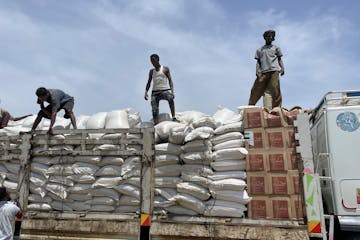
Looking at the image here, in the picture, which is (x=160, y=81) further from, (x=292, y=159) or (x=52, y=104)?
(x=292, y=159)

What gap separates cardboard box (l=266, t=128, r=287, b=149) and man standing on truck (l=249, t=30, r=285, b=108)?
5.58 ft

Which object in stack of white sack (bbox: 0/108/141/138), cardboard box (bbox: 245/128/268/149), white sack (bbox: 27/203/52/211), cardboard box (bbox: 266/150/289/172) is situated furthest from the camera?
stack of white sack (bbox: 0/108/141/138)

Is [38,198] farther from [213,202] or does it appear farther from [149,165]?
[213,202]

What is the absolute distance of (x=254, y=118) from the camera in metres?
3.71

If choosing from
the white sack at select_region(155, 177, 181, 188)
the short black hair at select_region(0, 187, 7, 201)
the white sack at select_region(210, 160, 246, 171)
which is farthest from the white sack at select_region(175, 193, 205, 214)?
the short black hair at select_region(0, 187, 7, 201)

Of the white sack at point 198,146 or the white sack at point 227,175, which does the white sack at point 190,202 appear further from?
the white sack at point 198,146

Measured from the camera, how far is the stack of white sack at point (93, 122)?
14.7 feet

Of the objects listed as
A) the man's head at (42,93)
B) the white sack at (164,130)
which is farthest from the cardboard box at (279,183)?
the man's head at (42,93)

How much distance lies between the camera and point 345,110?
368cm

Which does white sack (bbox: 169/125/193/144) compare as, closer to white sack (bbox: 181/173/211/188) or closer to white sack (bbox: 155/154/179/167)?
white sack (bbox: 155/154/179/167)

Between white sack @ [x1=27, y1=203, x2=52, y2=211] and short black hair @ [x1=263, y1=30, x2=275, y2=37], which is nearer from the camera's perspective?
white sack @ [x1=27, y1=203, x2=52, y2=211]

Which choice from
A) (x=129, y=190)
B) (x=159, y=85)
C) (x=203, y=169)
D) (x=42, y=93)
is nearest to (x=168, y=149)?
(x=203, y=169)

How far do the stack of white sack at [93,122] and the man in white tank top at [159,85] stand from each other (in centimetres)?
49

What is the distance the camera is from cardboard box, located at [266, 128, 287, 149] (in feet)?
11.7
